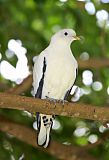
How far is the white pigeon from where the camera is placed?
3768 millimetres

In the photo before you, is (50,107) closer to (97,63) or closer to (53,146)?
(97,63)

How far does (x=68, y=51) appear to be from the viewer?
394cm

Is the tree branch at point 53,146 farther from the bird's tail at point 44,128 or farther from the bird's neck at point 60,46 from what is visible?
the bird's neck at point 60,46

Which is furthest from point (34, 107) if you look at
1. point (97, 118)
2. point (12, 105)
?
point (97, 118)

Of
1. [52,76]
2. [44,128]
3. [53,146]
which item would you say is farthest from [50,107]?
[53,146]

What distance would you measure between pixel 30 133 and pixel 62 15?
1429 mm

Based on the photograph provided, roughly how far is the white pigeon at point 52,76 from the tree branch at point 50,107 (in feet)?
1.69

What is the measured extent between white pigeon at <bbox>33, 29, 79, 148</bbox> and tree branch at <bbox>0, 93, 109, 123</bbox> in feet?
1.69

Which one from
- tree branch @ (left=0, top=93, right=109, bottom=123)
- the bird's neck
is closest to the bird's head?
the bird's neck

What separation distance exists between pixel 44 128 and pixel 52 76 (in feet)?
1.42

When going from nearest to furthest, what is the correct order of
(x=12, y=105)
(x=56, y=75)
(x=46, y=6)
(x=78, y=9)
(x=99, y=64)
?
(x=12, y=105)
(x=56, y=75)
(x=99, y=64)
(x=78, y=9)
(x=46, y=6)

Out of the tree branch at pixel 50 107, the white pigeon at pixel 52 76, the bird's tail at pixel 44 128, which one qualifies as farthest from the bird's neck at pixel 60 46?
the tree branch at pixel 50 107

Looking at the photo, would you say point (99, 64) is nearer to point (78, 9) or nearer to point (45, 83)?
point (45, 83)

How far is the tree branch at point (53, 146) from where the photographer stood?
4320 mm
